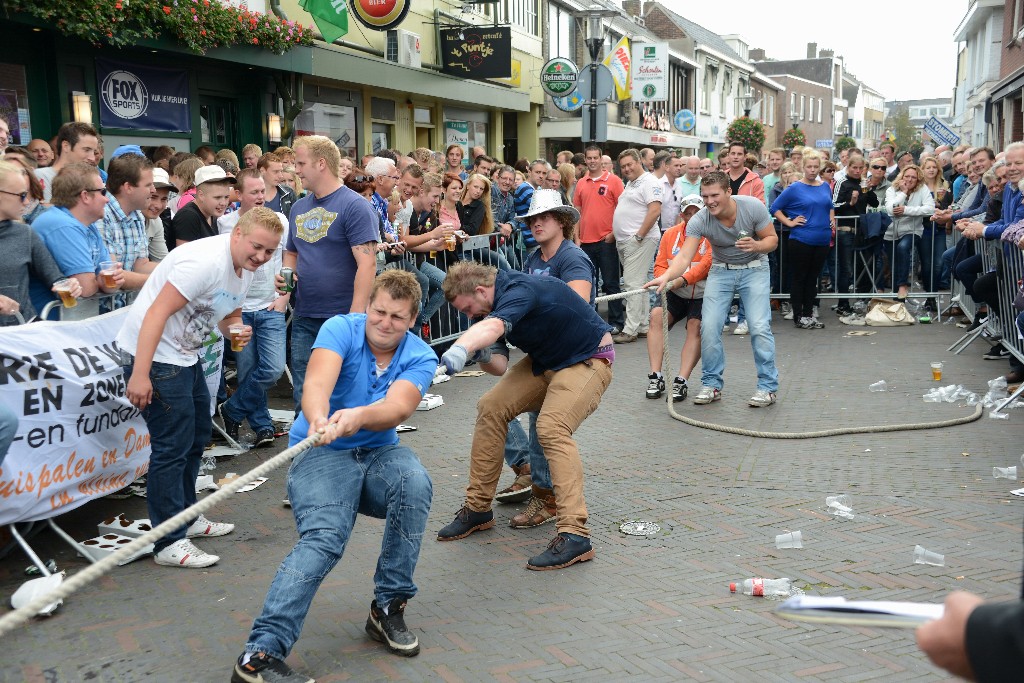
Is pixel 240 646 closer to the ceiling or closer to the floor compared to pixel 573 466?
closer to the floor

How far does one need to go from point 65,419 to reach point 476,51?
16547mm

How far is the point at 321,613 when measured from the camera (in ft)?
14.1

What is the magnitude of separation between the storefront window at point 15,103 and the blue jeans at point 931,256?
37.1 ft

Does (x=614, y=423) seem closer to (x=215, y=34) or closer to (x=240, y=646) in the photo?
(x=240, y=646)

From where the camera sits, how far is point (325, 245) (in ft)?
19.3

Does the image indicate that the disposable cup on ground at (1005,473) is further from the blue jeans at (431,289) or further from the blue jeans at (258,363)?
the blue jeans at (431,289)

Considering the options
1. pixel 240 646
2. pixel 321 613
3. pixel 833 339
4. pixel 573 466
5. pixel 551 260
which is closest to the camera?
pixel 240 646

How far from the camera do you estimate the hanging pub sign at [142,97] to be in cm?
1203

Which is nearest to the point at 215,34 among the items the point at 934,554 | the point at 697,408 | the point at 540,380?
the point at 697,408

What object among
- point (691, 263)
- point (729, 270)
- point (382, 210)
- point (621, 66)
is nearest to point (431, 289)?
point (382, 210)

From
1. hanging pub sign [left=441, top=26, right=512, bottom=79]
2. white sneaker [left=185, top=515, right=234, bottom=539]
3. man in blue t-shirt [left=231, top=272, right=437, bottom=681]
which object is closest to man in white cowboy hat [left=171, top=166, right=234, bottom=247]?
white sneaker [left=185, top=515, right=234, bottom=539]

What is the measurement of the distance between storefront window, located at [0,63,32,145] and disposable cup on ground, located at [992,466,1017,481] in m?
10.1

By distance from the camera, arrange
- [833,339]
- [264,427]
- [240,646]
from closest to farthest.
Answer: [240,646]
[264,427]
[833,339]

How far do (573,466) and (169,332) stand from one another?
6.93 feet
